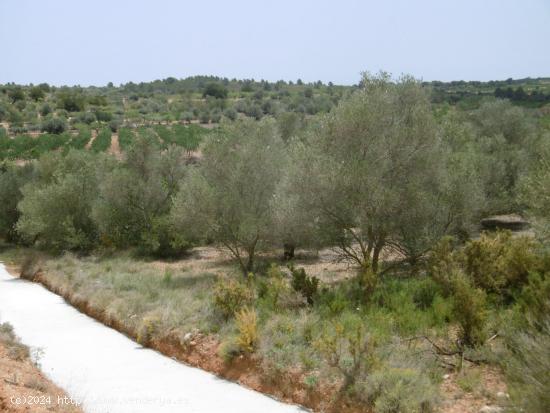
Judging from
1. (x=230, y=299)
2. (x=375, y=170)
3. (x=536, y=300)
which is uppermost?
(x=375, y=170)

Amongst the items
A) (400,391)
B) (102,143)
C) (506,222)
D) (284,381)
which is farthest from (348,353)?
(102,143)

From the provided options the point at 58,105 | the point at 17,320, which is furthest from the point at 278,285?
the point at 58,105

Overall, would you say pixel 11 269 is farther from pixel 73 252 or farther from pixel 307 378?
pixel 307 378

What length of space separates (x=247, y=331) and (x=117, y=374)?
3.34 metres

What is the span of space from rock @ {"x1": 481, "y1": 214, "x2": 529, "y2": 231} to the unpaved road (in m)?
20.2

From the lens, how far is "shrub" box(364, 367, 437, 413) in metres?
8.95

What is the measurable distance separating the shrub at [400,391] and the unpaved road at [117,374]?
1825 millimetres

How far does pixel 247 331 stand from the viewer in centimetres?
1277

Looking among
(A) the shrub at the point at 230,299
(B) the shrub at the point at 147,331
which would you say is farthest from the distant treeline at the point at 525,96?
(B) the shrub at the point at 147,331

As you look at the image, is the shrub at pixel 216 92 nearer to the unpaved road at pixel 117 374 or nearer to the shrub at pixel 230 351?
the unpaved road at pixel 117 374

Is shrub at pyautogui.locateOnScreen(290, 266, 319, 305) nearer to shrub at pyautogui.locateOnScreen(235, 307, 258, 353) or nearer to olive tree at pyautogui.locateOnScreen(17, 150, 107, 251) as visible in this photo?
shrub at pyautogui.locateOnScreen(235, 307, 258, 353)

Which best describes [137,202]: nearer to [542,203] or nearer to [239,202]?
[239,202]

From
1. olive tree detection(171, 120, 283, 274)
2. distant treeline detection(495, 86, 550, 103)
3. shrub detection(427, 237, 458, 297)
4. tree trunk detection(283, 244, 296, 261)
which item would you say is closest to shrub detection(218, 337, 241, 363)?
shrub detection(427, 237, 458, 297)

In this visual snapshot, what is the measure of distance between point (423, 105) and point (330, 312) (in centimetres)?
731
